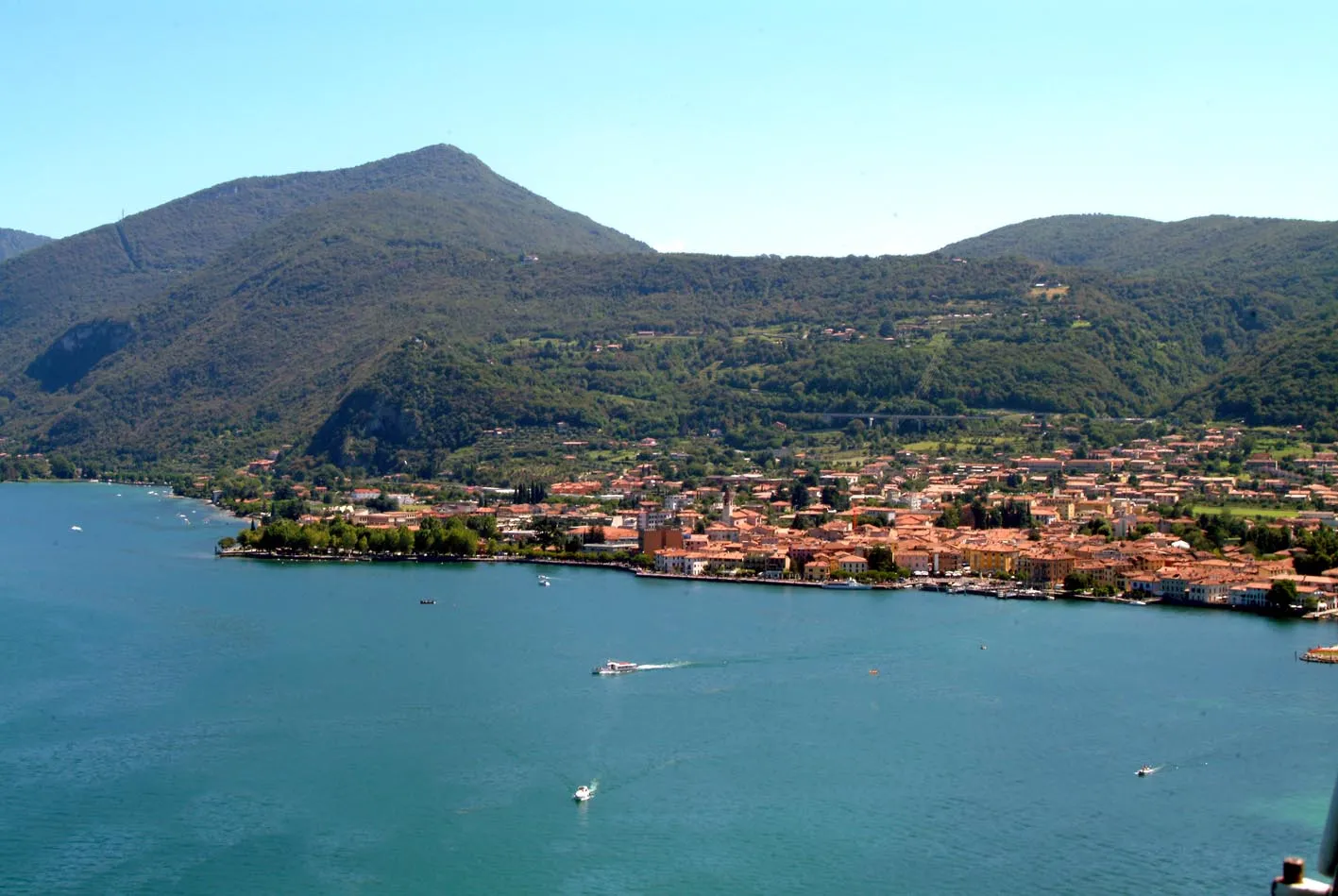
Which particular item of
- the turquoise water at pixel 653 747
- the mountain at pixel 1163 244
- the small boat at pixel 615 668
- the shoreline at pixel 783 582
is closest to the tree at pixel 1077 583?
the shoreline at pixel 783 582

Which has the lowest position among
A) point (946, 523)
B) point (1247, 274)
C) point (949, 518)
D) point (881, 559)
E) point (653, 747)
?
point (653, 747)

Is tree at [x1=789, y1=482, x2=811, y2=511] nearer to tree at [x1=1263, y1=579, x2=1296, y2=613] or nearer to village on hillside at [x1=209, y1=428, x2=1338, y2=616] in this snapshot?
village on hillside at [x1=209, y1=428, x2=1338, y2=616]

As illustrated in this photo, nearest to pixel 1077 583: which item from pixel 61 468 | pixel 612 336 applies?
pixel 612 336

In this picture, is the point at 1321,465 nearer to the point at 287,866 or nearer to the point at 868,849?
the point at 868,849

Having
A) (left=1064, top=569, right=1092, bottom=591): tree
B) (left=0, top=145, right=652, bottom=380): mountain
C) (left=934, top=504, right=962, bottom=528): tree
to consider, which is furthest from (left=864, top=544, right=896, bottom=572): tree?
(left=0, top=145, right=652, bottom=380): mountain

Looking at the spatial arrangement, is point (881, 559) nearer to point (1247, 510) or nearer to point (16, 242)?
point (1247, 510)

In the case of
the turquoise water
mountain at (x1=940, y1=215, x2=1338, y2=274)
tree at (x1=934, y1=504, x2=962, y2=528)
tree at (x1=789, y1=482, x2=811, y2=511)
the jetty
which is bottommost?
the turquoise water

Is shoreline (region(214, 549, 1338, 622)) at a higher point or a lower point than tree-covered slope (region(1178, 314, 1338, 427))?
lower
